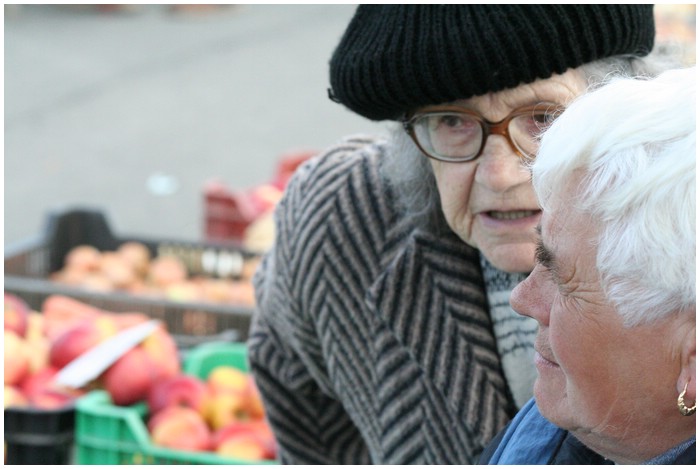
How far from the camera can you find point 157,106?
8742 millimetres

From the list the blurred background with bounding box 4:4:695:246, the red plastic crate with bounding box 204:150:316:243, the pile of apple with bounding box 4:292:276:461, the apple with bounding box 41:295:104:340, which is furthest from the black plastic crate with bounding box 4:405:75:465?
the blurred background with bounding box 4:4:695:246

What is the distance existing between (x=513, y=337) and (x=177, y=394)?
1508mm

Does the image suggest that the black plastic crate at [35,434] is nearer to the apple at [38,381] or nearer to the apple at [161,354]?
the apple at [38,381]

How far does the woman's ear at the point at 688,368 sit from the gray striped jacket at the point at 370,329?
2.44 ft

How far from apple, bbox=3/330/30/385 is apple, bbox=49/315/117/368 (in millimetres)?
82

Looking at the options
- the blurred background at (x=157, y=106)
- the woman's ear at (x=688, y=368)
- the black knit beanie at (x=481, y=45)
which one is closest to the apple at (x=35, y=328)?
the blurred background at (x=157, y=106)

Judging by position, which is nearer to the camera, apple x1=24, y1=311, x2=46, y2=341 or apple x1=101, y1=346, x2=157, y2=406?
apple x1=101, y1=346, x2=157, y2=406

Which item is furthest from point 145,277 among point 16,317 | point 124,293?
point 16,317

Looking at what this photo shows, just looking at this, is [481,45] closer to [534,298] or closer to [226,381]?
[534,298]

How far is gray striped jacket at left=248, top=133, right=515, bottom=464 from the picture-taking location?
1826 mm

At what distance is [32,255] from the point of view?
13.5 ft

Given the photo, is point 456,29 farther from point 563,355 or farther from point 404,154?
point 563,355

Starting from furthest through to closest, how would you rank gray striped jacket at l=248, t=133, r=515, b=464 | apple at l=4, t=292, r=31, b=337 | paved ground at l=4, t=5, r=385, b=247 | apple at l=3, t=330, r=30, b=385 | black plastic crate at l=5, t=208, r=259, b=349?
paved ground at l=4, t=5, r=385, b=247 → black plastic crate at l=5, t=208, r=259, b=349 → apple at l=4, t=292, r=31, b=337 → apple at l=3, t=330, r=30, b=385 → gray striped jacket at l=248, t=133, r=515, b=464

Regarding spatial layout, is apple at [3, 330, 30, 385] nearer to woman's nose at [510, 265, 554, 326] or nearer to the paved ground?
woman's nose at [510, 265, 554, 326]
